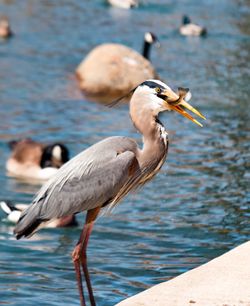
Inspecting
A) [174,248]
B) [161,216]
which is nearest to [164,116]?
[161,216]

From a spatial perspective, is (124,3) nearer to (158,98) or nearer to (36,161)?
(36,161)

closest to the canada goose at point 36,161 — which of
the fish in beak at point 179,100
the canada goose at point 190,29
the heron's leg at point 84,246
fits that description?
the heron's leg at point 84,246

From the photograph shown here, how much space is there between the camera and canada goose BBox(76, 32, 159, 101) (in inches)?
731

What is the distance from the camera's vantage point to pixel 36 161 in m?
13.7

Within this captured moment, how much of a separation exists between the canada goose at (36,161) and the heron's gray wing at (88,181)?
538cm

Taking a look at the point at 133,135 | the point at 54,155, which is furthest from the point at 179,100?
the point at 133,135

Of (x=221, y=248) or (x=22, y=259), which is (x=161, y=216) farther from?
(x=22, y=259)

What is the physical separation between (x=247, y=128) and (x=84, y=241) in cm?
828

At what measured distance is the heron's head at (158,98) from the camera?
766cm

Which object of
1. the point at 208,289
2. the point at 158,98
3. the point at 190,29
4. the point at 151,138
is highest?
the point at 158,98

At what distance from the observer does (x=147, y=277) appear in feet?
30.9

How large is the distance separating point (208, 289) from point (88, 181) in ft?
5.09

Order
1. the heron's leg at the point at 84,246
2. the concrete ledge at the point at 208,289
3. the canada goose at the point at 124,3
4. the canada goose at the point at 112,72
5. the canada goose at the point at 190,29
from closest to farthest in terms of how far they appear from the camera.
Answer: the concrete ledge at the point at 208,289 < the heron's leg at the point at 84,246 < the canada goose at the point at 112,72 < the canada goose at the point at 190,29 < the canada goose at the point at 124,3

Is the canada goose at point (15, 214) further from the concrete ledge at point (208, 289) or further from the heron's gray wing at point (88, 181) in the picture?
the concrete ledge at point (208, 289)
